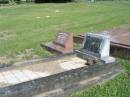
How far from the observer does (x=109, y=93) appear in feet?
22.2

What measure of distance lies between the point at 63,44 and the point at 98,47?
6.95ft

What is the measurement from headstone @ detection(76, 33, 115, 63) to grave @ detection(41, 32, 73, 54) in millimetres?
1199

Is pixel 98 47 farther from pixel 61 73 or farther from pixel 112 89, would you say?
pixel 61 73

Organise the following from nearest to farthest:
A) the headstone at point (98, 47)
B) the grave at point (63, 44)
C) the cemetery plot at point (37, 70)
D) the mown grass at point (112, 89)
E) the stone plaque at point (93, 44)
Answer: the mown grass at point (112, 89) → the cemetery plot at point (37, 70) → the headstone at point (98, 47) → the stone plaque at point (93, 44) → the grave at point (63, 44)

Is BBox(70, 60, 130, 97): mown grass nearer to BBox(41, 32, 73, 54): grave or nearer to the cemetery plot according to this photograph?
the cemetery plot

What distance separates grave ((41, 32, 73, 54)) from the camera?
988 centimetres

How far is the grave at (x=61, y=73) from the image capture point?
6.09 m

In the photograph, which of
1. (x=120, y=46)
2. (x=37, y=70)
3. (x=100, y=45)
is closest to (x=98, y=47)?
(x=100, y=45)

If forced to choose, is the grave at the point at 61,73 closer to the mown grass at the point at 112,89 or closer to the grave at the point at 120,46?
the mown grass at the point at 112,89

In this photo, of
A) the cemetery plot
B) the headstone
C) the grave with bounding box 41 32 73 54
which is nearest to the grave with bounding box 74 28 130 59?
the headstone

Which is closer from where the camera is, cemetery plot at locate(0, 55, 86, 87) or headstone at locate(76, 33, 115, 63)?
cemetery plot at locate(0, 55, 86, 87)

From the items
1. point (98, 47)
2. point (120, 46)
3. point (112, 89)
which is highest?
point (98, 47)

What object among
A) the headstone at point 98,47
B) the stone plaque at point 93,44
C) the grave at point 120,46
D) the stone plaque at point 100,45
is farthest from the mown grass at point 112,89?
the grave at point 120,46

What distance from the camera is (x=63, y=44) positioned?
32.9 ft
